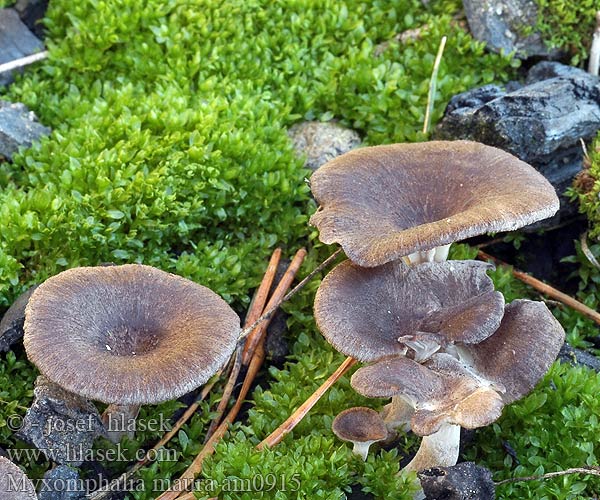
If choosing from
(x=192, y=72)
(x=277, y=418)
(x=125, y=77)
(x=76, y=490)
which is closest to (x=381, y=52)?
(x=192, y=72)

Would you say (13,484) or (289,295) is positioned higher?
(13,484)

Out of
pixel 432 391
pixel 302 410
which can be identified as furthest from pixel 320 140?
pixel 432 391

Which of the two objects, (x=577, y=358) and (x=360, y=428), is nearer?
(x=360, y=428)

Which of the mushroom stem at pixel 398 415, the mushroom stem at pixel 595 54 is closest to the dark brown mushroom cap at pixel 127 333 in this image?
the mushroom stem at pixel 398 415

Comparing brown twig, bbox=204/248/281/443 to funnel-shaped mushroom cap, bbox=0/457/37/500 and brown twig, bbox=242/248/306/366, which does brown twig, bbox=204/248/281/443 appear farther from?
funnel-shaped mushroom cap, bbox=0/457/37/500

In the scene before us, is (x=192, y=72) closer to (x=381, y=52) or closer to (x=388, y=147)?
(x=381, y=52)

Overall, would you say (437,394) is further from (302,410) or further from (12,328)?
(12,328)
